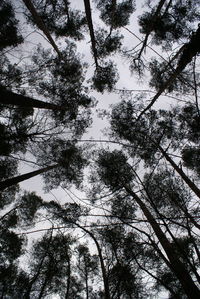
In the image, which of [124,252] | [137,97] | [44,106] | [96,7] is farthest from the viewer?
[137,97]

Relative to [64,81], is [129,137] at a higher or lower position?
lower

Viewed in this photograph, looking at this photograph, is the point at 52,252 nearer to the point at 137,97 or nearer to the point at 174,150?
the point at 174,150

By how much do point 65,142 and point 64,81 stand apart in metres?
3.21

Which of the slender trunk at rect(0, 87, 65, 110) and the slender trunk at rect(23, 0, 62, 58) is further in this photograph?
the slender trunk at rect(23, 0, 62, 58)

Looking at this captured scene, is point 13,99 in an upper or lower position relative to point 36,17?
lower

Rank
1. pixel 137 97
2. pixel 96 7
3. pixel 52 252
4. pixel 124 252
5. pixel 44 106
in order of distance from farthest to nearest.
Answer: pixel 52 252
pixel 137 97
pixel 96 7
pixel 124 252
pixel 44 106

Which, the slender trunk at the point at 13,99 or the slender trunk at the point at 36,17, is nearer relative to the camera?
the slender trunk at the point at 13,99

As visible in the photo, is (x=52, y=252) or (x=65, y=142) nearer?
(x=65, y=142)

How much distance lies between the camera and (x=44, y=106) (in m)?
7.14

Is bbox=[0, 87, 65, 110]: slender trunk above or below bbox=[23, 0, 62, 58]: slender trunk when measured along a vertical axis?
below

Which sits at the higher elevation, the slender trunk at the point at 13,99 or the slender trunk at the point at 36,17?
the slender trunk at the point at 36,17

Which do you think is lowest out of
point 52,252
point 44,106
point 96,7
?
point 52,252

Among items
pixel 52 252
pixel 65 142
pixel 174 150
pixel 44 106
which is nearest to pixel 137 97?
pixel 174 150

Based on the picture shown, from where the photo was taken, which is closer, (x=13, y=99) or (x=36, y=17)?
(x=13, y=99)
